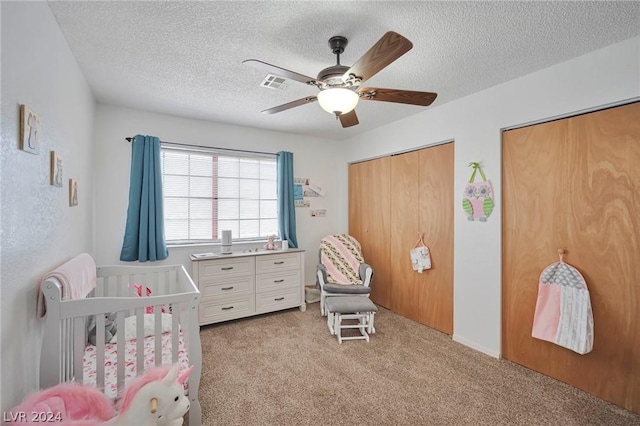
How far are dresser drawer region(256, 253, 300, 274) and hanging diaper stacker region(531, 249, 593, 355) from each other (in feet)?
8.12

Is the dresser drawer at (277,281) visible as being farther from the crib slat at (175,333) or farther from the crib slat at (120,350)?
the crib slat at (120,350)

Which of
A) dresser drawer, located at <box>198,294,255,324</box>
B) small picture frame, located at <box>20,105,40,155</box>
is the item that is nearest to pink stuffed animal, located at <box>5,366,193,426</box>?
small picture frame, located at <box>20,105,40,155</box>

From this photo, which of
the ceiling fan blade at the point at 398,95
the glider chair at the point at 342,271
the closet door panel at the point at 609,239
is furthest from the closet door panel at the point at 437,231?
the ceiling fan blade at the point at 398,95

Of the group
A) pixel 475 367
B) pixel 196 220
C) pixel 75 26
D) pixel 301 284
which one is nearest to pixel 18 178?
pixel 75 26

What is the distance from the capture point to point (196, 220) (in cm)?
348

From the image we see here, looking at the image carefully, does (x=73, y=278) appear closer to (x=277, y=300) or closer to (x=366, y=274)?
(x=277, y=300)

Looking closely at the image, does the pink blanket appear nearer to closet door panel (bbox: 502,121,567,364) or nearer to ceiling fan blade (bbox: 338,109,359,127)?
ceiling fan blade (bbox: 338,109,359,127)

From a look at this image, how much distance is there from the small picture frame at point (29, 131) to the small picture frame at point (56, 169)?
24 cm

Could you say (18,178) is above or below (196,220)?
above

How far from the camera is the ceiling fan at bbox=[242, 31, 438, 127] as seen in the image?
1.39 meters

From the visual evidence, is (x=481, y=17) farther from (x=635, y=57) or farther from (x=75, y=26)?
(x=75, y=26)

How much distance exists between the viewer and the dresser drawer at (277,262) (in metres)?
3.41

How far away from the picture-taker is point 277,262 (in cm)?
352

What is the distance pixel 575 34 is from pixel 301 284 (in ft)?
11.0
